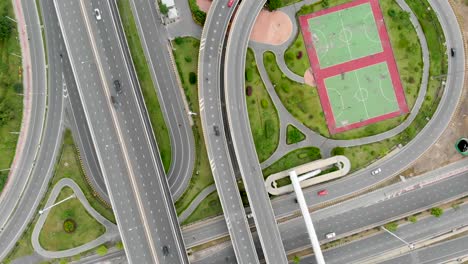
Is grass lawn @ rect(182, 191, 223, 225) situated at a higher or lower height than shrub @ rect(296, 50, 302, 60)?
lower

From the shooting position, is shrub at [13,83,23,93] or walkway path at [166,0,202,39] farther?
walkway path at [166,0,202,39]

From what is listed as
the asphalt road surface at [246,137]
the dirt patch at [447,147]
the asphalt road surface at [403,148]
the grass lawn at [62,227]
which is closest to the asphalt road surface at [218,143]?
the asphalt road surface at [246,137]

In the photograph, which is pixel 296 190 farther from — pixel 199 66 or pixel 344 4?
pixel 344 4

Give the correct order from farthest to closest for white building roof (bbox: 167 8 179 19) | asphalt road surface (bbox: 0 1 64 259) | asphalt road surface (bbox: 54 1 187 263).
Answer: white building roof (bbox: 167 8 179 19) < asphalt road surface (bbox: 0 1 64 259) < asphalt road surface (bbox: 54 1 187 263)

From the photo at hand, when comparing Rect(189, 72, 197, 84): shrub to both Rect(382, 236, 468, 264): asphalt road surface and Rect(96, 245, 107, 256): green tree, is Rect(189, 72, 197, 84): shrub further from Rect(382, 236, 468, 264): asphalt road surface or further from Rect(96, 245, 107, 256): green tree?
Rect(382, 236, 468, 264): asphalt road surface

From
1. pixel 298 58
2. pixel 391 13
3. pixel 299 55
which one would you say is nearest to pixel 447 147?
pixel 391 13

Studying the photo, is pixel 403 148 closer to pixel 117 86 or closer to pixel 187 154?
pixel 187 154

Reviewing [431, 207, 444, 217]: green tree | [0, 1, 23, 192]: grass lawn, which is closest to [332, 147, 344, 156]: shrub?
[431, 207, 444, 217]: green tree
